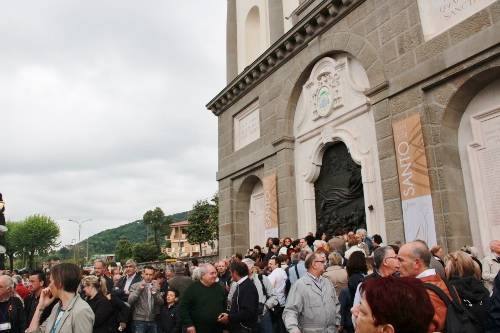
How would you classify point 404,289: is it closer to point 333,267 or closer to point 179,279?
point 333,267

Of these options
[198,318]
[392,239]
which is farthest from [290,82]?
[198,318]

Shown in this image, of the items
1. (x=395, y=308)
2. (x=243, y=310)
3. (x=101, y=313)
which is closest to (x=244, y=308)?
(x=243, y=310)

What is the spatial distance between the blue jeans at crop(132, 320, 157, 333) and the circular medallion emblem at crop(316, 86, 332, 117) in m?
9.49

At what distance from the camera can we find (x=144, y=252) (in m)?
66.1

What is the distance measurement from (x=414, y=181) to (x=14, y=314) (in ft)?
29.5

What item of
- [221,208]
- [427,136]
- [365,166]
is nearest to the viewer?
[427,136]

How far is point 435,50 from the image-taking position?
1026 centimetres

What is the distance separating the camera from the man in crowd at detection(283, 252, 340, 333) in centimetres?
498

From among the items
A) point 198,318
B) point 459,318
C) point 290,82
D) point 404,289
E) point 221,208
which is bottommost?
point 198,318

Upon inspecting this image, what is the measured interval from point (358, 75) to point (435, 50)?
3.25m

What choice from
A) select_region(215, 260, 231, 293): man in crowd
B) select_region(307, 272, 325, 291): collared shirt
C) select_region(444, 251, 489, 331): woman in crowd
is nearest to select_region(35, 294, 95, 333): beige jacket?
select_region(307, 272, 325, 291): collared shirt

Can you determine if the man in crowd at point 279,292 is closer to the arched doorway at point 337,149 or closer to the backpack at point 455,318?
the arched doorway at point 337,149

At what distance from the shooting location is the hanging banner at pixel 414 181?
982 cm

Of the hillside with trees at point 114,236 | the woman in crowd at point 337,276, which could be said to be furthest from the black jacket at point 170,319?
the hillside with trees at point 114,236
